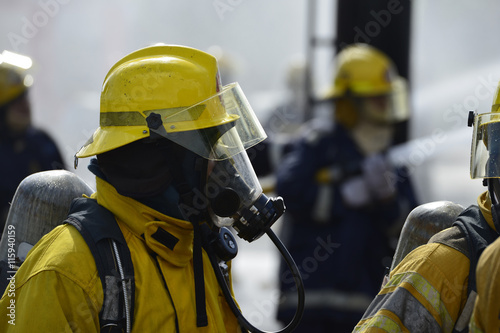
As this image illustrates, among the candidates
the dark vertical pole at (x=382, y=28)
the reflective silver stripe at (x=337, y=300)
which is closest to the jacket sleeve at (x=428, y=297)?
the reflective silver stripe at (x=337, y=300)

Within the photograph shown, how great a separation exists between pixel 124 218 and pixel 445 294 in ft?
2.86

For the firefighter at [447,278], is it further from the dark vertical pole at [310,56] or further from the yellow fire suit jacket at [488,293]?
the dark vertical pole at [310,56]

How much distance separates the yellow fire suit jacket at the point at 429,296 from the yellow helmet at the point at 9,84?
3213 millimetres

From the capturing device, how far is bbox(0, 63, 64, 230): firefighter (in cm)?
424

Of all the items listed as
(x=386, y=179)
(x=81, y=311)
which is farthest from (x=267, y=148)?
(x=81, y=311)

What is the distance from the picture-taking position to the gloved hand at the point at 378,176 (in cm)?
413

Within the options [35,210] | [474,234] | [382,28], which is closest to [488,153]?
[474,234]

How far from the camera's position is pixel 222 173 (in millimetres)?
2287

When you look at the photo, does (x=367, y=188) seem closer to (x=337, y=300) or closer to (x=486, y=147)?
(x=337, y=300)

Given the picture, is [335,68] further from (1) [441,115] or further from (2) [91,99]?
(2) [91,99]

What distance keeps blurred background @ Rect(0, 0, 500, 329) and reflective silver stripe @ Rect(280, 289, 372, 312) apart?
1022mm

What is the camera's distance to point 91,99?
1048 cm

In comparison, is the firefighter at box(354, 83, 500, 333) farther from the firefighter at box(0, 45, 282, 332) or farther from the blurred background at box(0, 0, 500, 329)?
the blurred background at box(0, 0, 500, 329)

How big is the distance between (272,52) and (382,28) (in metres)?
6.24
